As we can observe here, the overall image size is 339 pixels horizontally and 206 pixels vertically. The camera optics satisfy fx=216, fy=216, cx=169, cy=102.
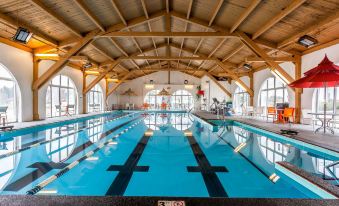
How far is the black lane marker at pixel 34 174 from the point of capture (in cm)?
276

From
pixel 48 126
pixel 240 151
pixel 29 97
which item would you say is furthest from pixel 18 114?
pixel 240 151

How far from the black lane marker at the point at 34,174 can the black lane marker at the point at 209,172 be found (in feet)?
7.24

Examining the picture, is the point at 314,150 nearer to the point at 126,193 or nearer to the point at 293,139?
the point at 293,139

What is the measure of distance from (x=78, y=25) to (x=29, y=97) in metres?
3.58

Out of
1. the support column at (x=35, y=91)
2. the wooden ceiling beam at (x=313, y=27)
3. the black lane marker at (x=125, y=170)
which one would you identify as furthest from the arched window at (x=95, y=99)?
the wooden ceiling beam at (x=313, y=27)

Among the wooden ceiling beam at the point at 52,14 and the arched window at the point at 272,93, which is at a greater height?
the wooden ceiling beam at the point at 52,14

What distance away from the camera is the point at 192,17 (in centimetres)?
825

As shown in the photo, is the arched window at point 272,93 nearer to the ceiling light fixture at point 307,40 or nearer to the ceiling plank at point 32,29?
the ceiling light fixture at point 307,40

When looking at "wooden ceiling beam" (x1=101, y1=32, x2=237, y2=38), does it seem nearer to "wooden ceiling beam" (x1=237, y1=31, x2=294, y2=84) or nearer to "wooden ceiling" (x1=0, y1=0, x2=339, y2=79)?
"wooden ceiling" (x1=0, y1=0, x2=339, y2=79)

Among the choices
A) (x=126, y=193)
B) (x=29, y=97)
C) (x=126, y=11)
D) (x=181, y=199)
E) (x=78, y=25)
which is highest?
(x=126, y=11)

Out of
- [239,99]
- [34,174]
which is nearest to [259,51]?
[34,174]

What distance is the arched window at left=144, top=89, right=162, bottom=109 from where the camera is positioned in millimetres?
21688

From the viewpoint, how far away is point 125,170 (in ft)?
11.3

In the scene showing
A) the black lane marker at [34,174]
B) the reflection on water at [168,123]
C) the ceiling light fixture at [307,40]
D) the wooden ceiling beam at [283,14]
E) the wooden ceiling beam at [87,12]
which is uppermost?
the wooden ceiling beam at [87,12]
